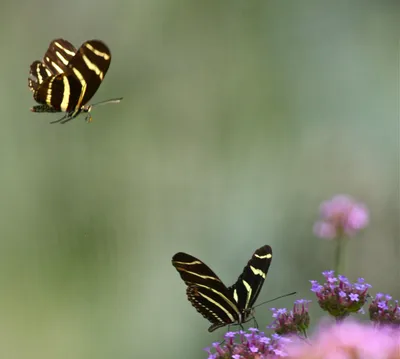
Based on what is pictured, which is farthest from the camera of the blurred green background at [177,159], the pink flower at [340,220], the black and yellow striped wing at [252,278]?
the blurred green background at [177,159]

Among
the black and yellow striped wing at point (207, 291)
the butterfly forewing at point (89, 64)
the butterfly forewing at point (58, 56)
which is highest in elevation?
the butterfly forewing at point (58, 56)

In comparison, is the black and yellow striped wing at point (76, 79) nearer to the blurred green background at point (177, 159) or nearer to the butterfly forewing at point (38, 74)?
the butterfly forewing at point (38, 74)

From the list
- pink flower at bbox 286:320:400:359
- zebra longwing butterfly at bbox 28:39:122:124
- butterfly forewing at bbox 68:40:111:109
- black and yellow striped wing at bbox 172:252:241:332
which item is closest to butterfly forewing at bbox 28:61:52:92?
zebra longwing butterfly at bbox 28:39:122:124

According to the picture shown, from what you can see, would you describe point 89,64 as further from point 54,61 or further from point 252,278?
point 252,278

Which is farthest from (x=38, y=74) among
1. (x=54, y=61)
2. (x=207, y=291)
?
(x=207, y=291)

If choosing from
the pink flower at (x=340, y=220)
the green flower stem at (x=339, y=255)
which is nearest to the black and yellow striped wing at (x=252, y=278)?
the green flower stem at (x=339, y=255)
